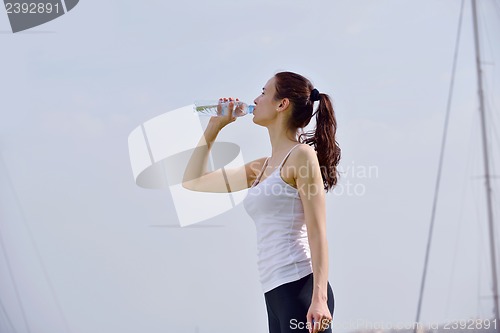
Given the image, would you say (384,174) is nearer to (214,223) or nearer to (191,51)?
(214,223)

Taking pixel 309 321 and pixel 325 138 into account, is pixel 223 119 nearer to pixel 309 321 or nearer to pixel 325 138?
pixel 325 138

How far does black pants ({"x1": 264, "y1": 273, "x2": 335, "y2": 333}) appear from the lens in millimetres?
1104

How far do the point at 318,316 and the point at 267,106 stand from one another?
1.41ft

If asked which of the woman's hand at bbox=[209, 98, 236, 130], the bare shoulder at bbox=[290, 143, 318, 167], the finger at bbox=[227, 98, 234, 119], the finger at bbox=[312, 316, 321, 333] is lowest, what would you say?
the finger at bbox=[312, 316, 321, 333]

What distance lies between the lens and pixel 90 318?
2186 mm

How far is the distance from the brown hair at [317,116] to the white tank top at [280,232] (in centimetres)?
15

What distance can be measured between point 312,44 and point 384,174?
1.81ft

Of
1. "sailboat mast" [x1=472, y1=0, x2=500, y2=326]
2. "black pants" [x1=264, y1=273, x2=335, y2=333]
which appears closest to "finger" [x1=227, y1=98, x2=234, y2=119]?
"black pants" [x1=264, y1=273, x2=335, y2=333]

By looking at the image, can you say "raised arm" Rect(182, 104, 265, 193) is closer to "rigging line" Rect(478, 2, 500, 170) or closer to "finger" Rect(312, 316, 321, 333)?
"finger" Rect(312, 316, 321, 333)

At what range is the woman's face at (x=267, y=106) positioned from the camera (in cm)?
127

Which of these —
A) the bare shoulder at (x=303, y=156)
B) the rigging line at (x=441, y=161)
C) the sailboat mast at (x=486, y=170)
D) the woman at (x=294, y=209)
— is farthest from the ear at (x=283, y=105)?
the sailboat mast at (x=486, y=170)

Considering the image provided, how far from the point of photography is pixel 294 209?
115 centimetres

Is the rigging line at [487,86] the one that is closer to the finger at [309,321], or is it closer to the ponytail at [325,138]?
the ponytail at [325,138]

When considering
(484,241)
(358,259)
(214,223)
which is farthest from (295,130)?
(484,241)
